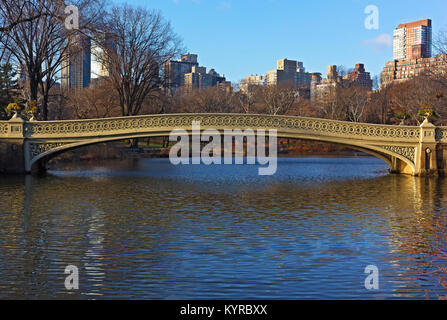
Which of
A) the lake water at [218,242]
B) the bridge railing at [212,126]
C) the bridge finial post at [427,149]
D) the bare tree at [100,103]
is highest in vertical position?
the bare tree at [100,103]

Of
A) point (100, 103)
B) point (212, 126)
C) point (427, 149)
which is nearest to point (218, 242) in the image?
point (212, 126)

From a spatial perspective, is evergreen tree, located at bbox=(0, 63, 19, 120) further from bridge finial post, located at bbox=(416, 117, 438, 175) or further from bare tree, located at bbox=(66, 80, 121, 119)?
bridge finial post, located at bbox=(416, 117, 438, 175)

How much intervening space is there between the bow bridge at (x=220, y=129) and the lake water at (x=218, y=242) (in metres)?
6.94

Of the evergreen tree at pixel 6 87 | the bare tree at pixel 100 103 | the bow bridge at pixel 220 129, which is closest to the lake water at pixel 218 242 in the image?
the bow bridge at pixel 220 129

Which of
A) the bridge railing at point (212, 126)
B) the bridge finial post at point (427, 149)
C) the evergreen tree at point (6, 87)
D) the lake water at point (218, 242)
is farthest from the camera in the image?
the evergreen tree at point (6, 87)

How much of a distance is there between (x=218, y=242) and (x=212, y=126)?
57.8 ft

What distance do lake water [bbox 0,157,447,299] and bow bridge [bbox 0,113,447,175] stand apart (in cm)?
694

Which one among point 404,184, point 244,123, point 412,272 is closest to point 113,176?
point 244,123

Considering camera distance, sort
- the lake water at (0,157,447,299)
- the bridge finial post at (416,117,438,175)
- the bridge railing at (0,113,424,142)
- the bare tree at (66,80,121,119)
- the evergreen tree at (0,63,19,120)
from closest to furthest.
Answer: the lake water at (0,157,447,299) → the bridge finial post at (416,117,438,175) → the bridge railing at (0,113,424,142) → the evergreen tree at (0,63,19,120) → the bare tree at (66,80,121,119)

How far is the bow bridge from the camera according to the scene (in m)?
28.7

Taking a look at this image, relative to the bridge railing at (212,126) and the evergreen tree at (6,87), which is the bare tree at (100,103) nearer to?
the evergreen tree at (6,87)

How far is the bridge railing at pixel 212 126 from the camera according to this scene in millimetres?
28797

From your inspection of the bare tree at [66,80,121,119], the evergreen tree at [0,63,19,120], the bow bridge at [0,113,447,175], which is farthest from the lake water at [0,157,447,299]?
the bare tree at [66,80,121,119]

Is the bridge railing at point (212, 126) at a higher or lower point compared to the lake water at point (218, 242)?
higher
